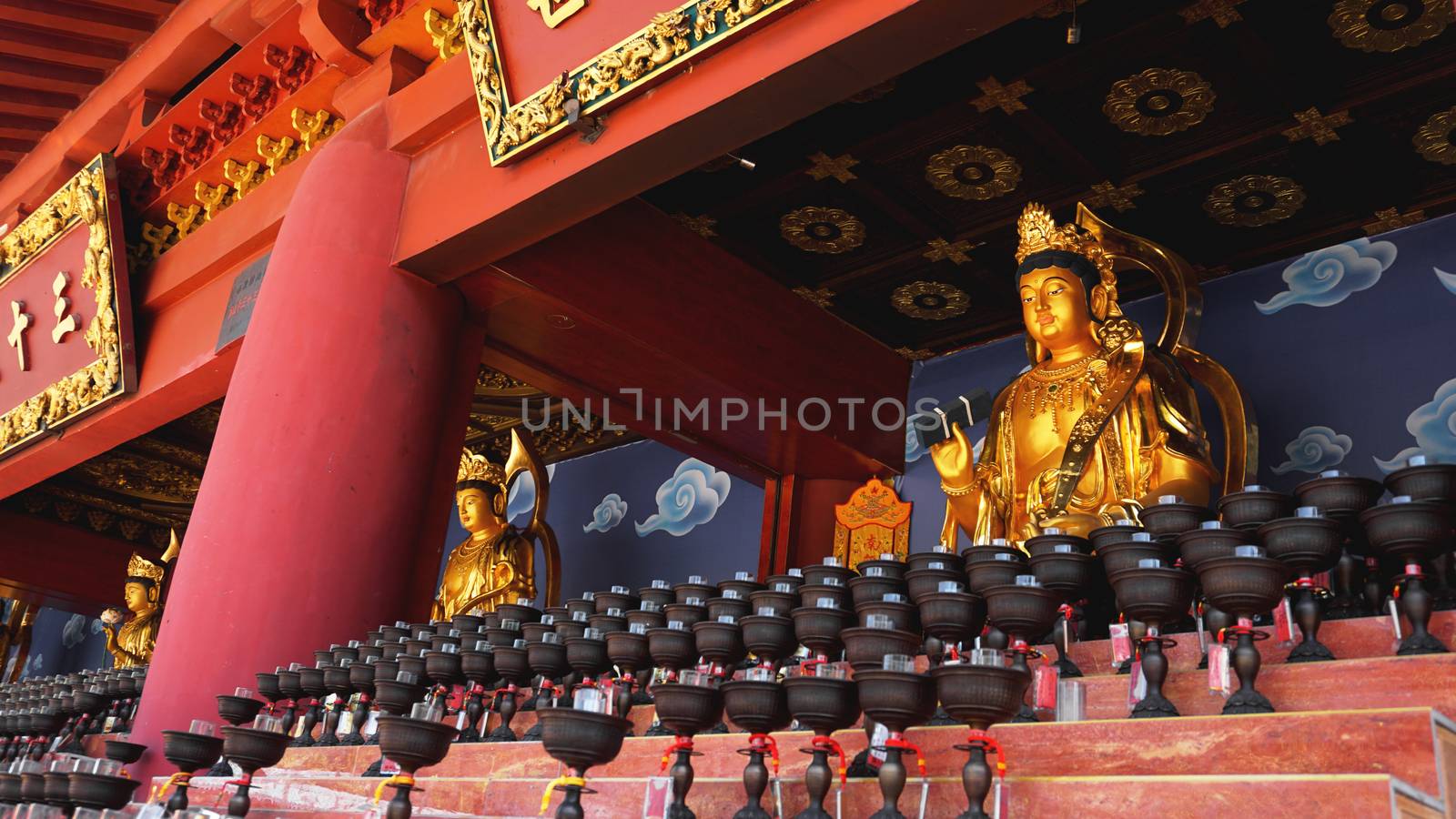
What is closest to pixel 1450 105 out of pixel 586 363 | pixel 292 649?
pixel 586 363

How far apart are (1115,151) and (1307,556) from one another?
96.1 inches

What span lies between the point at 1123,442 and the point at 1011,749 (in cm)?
218

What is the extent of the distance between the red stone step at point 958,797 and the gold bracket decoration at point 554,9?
2300 millimetres

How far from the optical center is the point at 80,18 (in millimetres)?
6340

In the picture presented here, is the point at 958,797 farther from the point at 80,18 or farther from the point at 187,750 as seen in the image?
the point at 80,18

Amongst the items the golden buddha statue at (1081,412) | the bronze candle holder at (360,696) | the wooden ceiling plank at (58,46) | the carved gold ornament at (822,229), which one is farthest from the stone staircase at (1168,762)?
the wooden ceiling plank at (58,46)

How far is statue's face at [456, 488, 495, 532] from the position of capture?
6734mm

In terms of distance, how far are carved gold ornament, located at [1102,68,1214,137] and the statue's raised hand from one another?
1200mm

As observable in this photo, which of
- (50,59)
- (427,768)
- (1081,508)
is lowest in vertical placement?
(427,768)

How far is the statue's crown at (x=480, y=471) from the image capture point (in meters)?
6.86

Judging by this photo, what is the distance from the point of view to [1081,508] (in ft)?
14.1

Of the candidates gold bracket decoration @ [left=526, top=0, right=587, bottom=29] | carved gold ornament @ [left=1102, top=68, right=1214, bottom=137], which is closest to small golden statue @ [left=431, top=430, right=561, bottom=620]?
gold bracket decoration @ [left=526, top=0, right=587, bottom=29]

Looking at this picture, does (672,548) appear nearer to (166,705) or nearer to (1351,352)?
(166,705)

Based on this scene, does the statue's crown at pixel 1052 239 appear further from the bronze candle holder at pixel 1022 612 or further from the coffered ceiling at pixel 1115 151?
the bronze candle holder at pixel 1022 612
